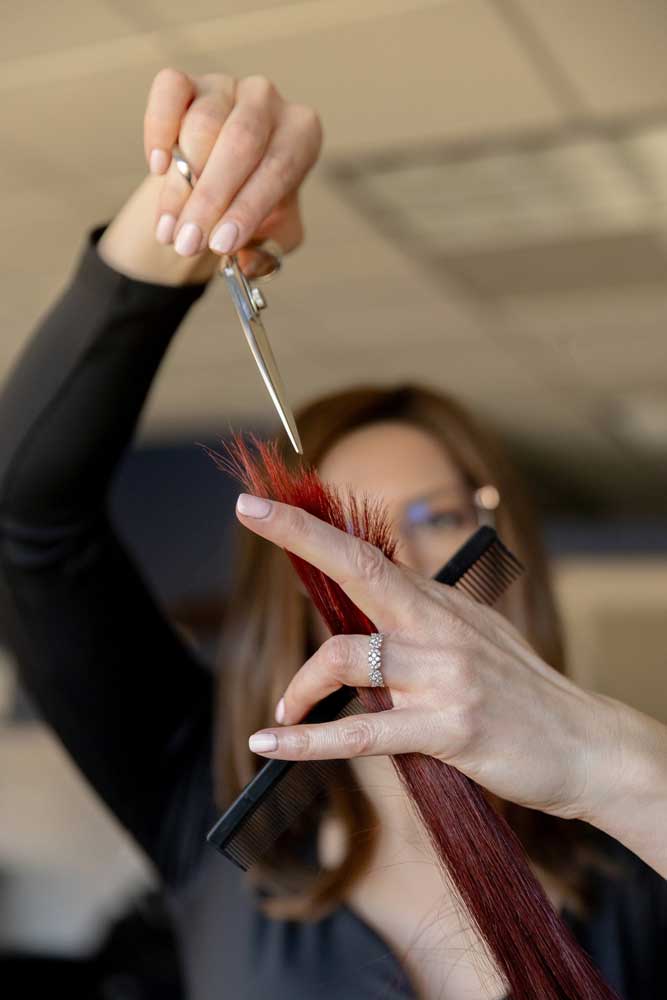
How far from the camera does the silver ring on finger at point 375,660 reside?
616 mm

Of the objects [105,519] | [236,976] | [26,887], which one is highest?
[105,519]

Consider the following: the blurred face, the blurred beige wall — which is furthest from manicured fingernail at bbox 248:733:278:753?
the blurred beige wall

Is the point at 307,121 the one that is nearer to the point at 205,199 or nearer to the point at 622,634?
the point at 205,199

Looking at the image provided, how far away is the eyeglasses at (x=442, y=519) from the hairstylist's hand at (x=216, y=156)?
456 millimetres

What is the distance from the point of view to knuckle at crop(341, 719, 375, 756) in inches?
24.8

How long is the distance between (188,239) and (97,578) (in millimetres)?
494

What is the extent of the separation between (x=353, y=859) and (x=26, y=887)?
3044 millimetres

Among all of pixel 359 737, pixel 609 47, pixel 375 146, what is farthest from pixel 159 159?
pixel 375 146

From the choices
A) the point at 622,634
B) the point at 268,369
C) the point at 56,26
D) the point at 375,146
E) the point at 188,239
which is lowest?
the point at 622,634

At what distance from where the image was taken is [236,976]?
3.81 ft

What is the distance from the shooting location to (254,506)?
59 cm

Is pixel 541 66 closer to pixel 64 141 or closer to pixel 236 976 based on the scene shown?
pixel 64 141

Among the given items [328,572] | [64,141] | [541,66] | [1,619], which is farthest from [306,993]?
[64,141]

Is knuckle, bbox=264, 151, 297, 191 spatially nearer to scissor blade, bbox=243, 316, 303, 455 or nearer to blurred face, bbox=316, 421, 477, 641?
scissor blade, bbox=243, 316, 303, 455
